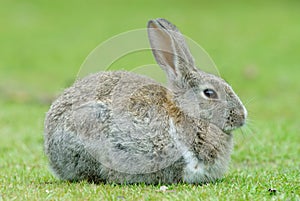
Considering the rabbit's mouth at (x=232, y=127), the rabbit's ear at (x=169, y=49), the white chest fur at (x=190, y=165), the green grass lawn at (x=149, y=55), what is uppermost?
the rabbit's ear at (x=169, y=49)

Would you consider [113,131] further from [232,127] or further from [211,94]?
[232,127]

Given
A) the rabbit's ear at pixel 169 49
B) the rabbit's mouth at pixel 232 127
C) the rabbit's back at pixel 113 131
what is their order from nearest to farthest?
the rabbit's back at pixel 113 131, the rabbit's mouth at pixel 232 127, the rabbit's ear at pixel 169 49

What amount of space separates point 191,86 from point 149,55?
59.7ft

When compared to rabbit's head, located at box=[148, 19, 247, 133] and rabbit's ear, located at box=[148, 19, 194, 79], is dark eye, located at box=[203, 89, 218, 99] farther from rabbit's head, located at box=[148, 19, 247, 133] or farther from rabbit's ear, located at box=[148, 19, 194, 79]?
rabbit's ear, located at box=[148, 19, 194, 79]

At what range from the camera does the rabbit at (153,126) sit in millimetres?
6797

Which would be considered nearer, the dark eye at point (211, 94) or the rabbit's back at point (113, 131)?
the rabbit's back at point (113, 131)

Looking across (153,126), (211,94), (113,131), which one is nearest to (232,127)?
(211,94)

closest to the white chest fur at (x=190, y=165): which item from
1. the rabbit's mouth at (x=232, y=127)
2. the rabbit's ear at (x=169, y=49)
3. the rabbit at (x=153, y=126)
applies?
the rabbit at (x=153, y=126)

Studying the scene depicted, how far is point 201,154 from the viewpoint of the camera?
6.86 meters

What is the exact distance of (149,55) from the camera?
2519 cm

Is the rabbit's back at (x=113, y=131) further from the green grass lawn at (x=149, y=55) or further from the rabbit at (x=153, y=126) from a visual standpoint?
the green grass lawn at (x=149, y=55)

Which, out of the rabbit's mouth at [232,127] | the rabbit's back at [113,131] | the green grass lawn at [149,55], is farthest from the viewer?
the rabbit's mouth at [232,127]

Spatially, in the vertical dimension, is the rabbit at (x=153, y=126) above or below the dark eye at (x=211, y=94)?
below

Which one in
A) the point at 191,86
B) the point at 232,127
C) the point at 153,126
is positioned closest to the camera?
the point at 153,126
